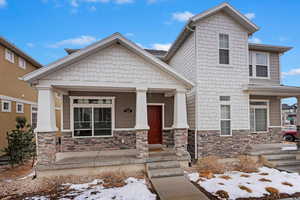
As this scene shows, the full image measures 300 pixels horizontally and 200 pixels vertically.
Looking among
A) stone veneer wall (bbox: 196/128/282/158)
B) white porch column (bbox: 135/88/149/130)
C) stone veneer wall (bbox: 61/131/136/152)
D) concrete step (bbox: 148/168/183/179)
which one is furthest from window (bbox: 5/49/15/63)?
stone veneer wall (bbox: 196/128/282/158)

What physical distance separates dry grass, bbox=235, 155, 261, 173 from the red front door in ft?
12.9

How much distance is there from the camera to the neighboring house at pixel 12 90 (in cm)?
961

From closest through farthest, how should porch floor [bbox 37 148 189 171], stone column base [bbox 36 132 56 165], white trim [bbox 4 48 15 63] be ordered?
stone column base [bbox 36 132 56 165] → porch floor [bbox 37 148 189 171] → white trim [bbox 4 48 15 63]

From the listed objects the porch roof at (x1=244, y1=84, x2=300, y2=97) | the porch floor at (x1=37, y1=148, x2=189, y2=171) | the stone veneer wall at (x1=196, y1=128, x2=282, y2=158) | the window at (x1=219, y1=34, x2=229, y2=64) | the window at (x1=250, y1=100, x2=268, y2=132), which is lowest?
the porch floor at (x1=37, y1=148, x2=189, y2=171)

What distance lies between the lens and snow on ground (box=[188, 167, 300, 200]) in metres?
5.09

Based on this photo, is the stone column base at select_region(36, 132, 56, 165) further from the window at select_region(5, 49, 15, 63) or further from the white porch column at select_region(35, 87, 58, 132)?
the window at select_region(5, 49, 15, 63)

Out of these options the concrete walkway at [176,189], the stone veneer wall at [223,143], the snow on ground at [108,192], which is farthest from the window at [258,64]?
the snow on ground at [108,192]

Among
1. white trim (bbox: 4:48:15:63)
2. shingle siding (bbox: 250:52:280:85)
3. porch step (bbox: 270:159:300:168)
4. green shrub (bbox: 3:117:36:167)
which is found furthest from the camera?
white trim (bbox: 4:48:15:63)

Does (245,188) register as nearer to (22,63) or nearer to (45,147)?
(45,147)

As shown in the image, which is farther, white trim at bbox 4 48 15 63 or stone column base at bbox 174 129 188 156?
white trim at bbox 4 48 15 63

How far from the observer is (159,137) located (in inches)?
353

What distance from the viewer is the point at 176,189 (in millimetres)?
5242

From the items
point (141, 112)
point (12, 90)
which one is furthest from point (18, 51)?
point (141, 112)

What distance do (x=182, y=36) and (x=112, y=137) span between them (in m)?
6.73
